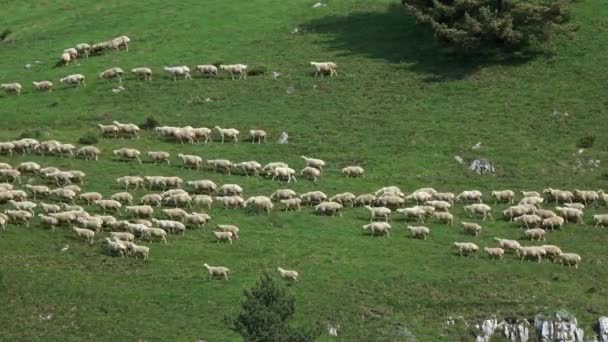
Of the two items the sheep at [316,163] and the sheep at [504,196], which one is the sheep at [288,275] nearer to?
the sheep at [504,196]

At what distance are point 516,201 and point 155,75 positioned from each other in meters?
33.2

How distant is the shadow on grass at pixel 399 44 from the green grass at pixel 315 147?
0.21 metres

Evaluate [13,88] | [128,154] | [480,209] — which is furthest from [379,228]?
[13,88]

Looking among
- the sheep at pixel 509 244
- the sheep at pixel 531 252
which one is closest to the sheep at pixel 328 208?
the sheep at pixel 509 244

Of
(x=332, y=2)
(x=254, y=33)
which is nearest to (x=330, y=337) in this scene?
(x=254, y=33)

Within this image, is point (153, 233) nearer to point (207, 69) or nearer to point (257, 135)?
point (257, 135)

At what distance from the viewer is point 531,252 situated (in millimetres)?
60625

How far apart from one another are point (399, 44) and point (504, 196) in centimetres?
2888

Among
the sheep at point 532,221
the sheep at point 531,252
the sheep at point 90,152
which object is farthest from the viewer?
the sheep at point 90,152

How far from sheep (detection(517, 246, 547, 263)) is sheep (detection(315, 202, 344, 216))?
34.8 feet

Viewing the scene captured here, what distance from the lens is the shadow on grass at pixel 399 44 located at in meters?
90.2

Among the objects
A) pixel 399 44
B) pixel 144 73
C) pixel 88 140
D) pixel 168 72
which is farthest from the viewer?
pixel 399 44

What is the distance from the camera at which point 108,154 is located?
7625cm

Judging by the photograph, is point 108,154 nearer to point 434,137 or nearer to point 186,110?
point 186,110
